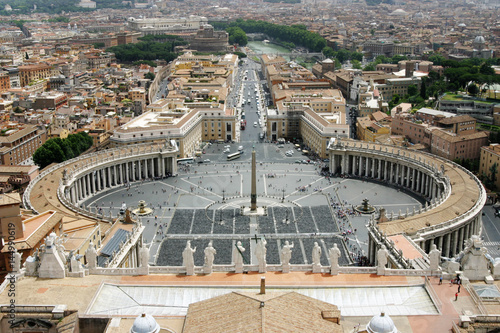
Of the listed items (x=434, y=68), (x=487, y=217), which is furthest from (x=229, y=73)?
(x=487, y=217)

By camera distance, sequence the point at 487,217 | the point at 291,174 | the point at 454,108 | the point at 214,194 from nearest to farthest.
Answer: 1. the point at 487,217
2. the point at 214,194
3. the point at 291,174
4. the point at 454,108

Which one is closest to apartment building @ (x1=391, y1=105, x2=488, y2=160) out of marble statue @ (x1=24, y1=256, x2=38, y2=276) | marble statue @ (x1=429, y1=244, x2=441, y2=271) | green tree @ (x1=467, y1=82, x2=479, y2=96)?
green tree @ (x1=467, y1=82, x2=479, y2=96)

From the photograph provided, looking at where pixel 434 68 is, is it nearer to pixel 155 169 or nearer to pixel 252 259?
pixel 155 169

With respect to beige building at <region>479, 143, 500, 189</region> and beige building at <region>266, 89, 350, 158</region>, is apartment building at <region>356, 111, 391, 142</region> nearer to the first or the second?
beige building at <region>266, 89, 350, 158</region>

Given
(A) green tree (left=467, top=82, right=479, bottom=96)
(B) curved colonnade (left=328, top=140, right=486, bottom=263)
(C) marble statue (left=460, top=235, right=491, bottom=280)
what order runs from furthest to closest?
1. (A) green tree (left=467, top=82, right=479, bottom=96)
2. (B) curved colonnade (left=328, top=140, right=486, bottom=263)
3. (C) marble statue (left=460, top=235, right=491, bottom=280)

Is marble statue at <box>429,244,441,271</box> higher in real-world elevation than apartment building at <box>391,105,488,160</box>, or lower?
higher

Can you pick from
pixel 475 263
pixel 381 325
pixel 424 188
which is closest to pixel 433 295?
pixel 475 263

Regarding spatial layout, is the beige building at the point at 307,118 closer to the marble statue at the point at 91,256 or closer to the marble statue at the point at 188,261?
the marble statue at the point at 188,261
